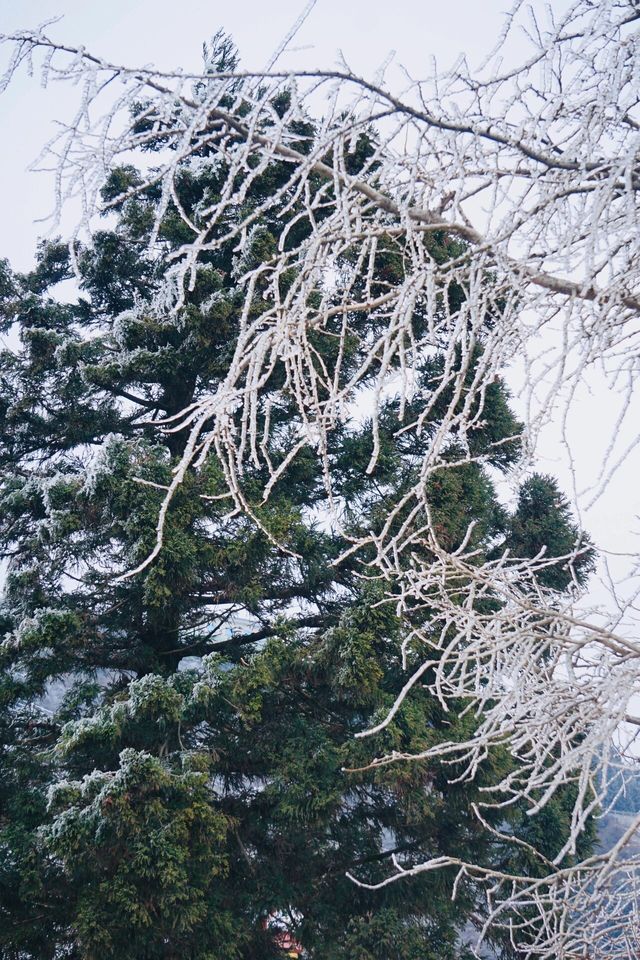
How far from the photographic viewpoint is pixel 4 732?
6.40m

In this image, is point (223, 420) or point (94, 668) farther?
point (94, 668)

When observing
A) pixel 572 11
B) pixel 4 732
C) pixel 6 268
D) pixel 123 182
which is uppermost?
pixel 123 182

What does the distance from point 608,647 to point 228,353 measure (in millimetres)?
5721

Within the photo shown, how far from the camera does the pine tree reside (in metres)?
5.26

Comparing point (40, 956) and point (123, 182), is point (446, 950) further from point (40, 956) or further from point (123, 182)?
point (123, 182)

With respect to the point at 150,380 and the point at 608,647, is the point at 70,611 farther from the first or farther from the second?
the point at 608,647

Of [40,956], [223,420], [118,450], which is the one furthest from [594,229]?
[40,956]

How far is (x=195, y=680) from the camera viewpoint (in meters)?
6.21

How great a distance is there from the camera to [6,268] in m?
8.51

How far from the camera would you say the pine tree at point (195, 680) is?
5.26m

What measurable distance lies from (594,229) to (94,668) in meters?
6.39

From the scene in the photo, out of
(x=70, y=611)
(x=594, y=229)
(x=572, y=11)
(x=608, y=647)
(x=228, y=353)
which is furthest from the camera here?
(x=228, y=353)

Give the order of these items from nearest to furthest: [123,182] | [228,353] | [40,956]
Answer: [40,956]
[228,353]
[123,182]

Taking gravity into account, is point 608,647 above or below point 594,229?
below
